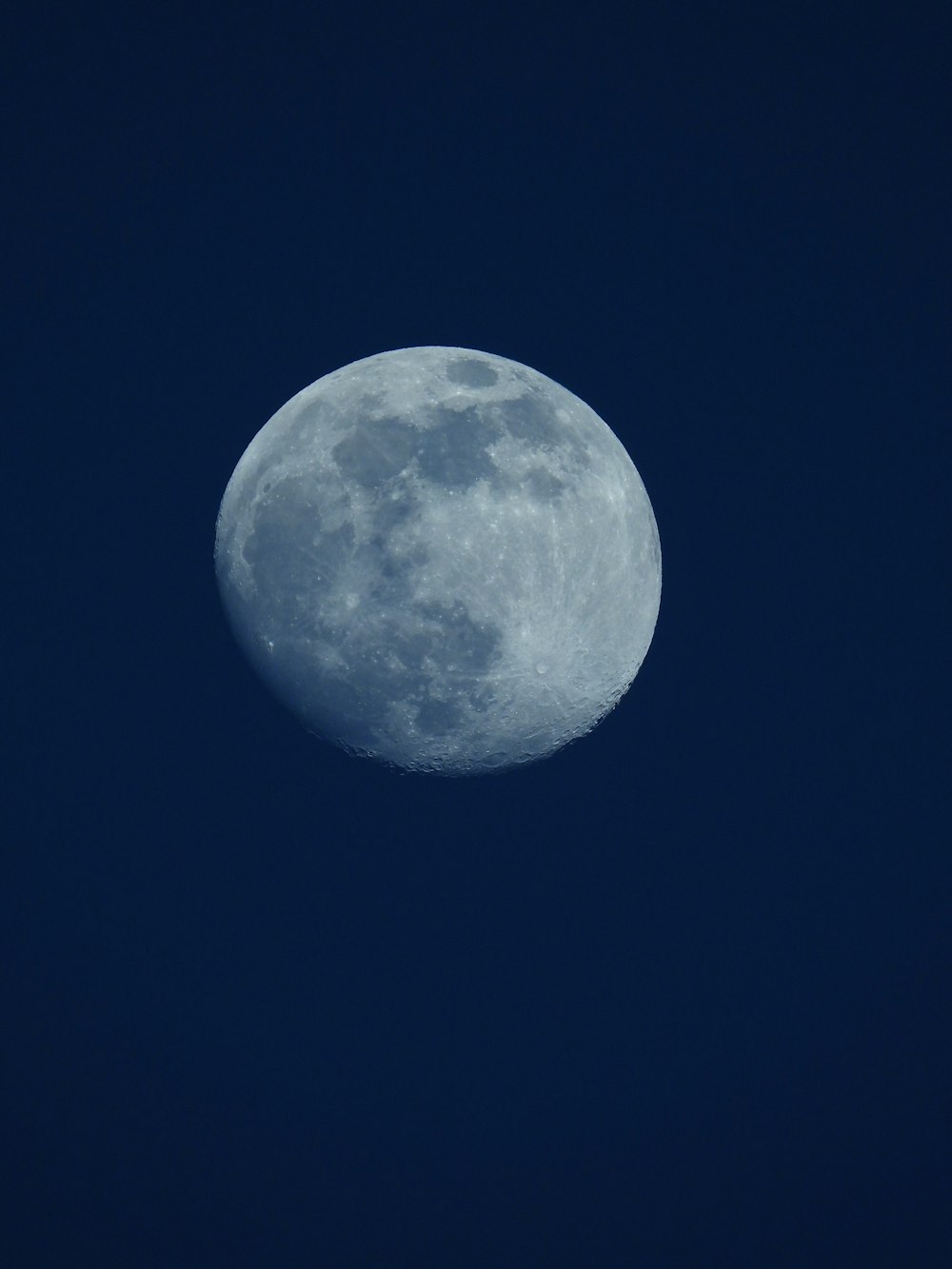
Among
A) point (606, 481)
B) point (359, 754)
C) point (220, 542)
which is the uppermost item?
point (606, 481)

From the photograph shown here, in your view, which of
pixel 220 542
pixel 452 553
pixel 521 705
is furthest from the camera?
pixel 220 542

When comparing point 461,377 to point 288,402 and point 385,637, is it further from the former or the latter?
point 385,637

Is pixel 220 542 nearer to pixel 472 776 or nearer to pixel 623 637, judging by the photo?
pixel 472 776

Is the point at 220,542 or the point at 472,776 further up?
the point at 220,542

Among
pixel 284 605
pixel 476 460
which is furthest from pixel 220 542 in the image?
pixel 476 460

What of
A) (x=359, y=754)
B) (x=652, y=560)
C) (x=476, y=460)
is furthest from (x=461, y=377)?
(x=359, y=754)

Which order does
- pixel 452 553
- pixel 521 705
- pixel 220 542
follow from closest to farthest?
pixel 452 553 → pixel 521 705 → pixel 220 542

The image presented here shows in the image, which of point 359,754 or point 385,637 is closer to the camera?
point 385,637
